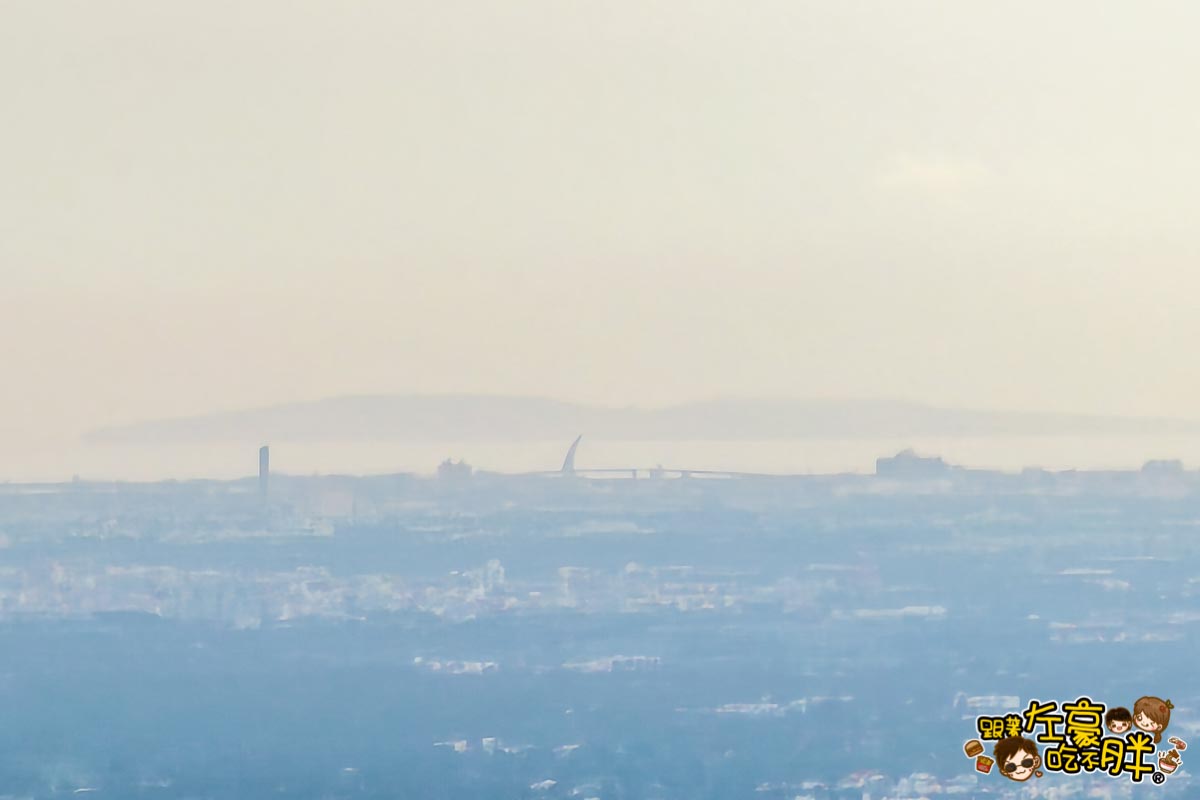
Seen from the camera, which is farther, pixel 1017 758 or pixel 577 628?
pixel 577 628

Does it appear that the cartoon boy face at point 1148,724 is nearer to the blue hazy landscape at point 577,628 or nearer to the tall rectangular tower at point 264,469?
the blue hazy landscape at point 577,628

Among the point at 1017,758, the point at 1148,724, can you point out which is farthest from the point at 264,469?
the point at 1148,724

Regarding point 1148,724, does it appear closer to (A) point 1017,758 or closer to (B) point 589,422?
(A) point 1017,758

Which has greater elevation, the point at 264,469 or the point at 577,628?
the point at 264,469

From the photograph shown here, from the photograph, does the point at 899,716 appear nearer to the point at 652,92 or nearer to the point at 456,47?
the point at 652,92

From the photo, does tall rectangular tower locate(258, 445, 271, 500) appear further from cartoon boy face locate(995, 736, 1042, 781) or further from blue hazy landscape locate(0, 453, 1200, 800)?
cartoon boy face locate(995, 736, 1042, 781)
